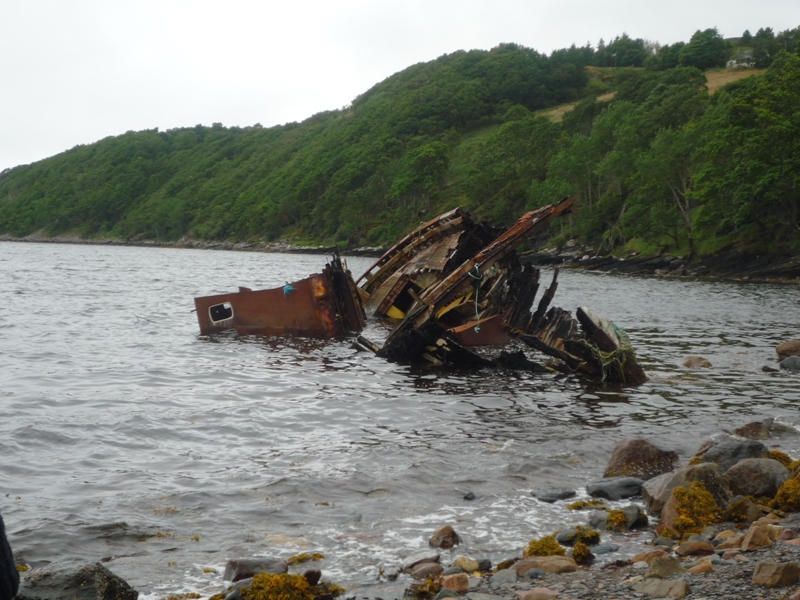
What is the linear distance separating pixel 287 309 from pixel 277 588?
15.2 meters

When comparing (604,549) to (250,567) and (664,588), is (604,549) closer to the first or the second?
(664,588)

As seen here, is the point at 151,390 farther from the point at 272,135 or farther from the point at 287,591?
the point at 272,135

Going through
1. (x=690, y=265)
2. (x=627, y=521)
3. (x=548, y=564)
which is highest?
(x=548, y=564)

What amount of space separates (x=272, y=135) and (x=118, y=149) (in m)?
41.6

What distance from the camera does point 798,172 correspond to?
44.6 meters

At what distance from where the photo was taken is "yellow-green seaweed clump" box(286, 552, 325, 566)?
5805 millimetres

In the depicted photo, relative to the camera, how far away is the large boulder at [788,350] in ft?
53.8

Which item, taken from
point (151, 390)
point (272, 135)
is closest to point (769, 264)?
point (151, 390)

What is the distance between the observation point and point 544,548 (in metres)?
5.81

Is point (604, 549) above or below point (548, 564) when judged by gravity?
below

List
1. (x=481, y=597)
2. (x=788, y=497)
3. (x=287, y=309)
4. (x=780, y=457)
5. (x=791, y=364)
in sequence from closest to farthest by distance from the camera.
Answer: (x=481, y=597), (x=788, y=497), (x=780, y=457), (x=791, y=364), (x=287, y=309)

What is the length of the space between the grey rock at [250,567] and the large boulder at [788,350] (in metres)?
14.5

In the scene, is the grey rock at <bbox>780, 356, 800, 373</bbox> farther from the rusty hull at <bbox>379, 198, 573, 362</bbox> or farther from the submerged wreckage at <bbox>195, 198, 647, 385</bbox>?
the rusty hull at <bbox>379, 198, 573, 362</bbox>

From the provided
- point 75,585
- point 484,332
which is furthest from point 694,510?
point 484,332
